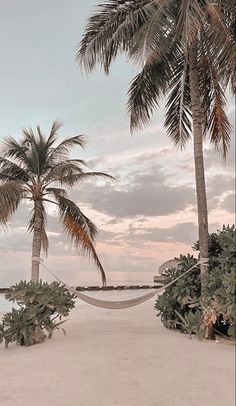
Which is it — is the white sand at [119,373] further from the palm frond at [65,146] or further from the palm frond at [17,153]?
the palm frond at [65,146]

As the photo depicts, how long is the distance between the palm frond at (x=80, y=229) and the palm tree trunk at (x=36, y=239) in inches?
27.0

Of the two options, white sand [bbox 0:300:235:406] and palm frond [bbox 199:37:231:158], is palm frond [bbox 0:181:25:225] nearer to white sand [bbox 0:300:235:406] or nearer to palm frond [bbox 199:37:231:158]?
white sand [bbox 0:300:235:406]

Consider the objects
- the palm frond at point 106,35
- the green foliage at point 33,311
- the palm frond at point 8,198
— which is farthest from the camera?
the palm frond at point 8,198

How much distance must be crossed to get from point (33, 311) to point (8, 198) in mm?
3430

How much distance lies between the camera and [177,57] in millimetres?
7438

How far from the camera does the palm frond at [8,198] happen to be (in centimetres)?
872

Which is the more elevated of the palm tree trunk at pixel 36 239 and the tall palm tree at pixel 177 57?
the tall palm tree at pixel 177 57

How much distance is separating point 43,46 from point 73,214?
4415mm

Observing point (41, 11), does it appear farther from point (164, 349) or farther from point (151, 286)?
point (151, 286)

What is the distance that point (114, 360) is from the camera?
439 centimetres

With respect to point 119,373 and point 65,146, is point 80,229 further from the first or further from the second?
point 119,373

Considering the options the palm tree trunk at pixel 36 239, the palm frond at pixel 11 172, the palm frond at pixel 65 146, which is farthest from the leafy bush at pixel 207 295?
the palm frond at pixel 11 172

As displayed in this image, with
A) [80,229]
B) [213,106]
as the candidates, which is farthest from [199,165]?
[80,229]

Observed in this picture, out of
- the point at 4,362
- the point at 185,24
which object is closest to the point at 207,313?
the point at 4,362
